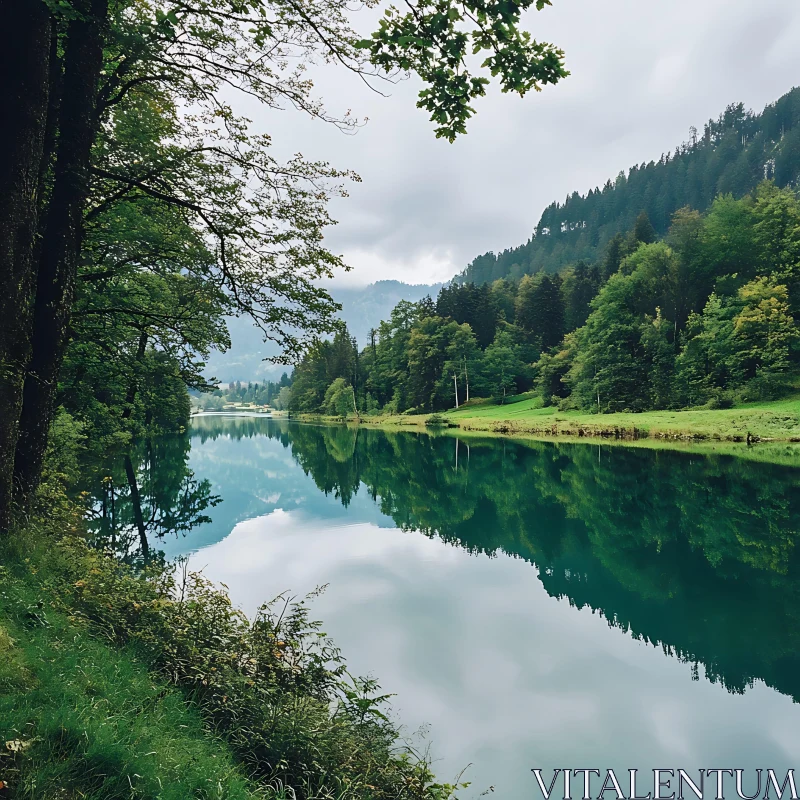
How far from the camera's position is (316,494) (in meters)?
26.1

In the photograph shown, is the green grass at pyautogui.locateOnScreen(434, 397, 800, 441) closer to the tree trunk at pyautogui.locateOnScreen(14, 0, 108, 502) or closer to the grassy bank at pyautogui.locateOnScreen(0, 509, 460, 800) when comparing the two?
the grassy bank at pyautogui.locateOnScreen(0, 509, 460, 800)

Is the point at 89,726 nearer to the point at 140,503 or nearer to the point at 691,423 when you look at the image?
the point at 140,503

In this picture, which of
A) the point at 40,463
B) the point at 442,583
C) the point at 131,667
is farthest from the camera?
the point at 442,583

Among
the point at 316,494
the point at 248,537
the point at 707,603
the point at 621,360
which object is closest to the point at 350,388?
the point at 621,360

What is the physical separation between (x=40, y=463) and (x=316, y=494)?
65.4 ft

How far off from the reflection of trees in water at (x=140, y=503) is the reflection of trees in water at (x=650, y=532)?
769 centimetres

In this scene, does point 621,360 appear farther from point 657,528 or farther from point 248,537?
point 248,537

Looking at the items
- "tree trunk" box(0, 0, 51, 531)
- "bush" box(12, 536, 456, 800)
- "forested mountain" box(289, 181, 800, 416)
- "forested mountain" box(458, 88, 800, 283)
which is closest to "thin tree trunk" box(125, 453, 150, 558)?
"bush" box(12, 536, 456, 800)

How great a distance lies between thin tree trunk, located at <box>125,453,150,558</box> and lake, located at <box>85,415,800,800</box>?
0.15m

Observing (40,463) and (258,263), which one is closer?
(40,463)

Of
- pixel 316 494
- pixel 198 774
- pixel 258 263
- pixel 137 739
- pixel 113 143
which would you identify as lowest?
pixel 316 494

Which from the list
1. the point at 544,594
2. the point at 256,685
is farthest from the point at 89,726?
the point at 544,594

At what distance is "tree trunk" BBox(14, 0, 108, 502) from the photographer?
6.18 meters

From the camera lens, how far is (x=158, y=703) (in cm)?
399
